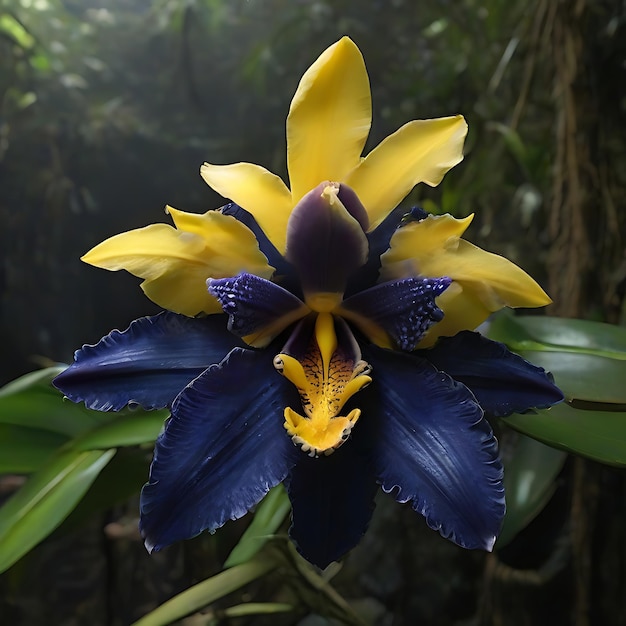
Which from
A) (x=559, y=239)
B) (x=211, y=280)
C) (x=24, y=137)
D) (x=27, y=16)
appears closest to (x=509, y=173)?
(x=559, y=239)

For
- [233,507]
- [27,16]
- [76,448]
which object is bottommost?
[76,448]

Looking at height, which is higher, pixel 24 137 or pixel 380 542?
pixel 24 137

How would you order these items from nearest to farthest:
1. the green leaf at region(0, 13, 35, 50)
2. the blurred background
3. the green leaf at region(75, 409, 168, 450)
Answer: the green leaf at region(75, 409, 168, 450), the blurred background, the green leaf at region(0, 13, 35, 50)

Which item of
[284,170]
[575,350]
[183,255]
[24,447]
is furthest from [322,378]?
[284,170]

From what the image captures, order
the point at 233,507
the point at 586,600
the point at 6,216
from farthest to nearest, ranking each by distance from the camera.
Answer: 1. the point at 6,216
2. the point at 586,600
3. the point at 233,507

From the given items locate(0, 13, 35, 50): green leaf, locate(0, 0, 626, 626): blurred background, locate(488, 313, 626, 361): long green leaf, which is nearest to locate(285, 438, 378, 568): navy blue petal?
locate(488, 313, 626, 361): long green leaf

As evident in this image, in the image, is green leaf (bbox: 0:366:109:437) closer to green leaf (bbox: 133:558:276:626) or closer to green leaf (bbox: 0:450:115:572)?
green leaf (bbox: 0:450:115:572)

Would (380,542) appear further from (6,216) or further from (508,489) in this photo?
(6,216)
